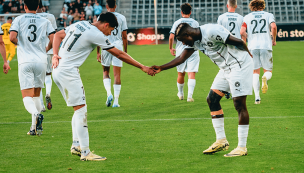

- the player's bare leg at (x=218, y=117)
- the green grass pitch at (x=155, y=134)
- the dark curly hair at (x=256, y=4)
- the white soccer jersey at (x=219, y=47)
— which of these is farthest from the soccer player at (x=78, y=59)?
the dark curly hair at (x=256, y=4)

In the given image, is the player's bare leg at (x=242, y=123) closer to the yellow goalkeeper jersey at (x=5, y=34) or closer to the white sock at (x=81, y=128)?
the white sock at (x=81, y=128)

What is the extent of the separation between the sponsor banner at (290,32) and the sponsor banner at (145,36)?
8.41m

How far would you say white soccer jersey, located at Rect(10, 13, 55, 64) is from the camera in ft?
21.9

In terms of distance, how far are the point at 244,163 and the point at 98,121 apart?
357cm

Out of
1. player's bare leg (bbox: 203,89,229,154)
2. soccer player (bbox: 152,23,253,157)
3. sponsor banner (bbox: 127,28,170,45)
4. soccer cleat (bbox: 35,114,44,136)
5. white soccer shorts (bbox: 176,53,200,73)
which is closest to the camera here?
soccer player (bbox: 152,23,253,157)

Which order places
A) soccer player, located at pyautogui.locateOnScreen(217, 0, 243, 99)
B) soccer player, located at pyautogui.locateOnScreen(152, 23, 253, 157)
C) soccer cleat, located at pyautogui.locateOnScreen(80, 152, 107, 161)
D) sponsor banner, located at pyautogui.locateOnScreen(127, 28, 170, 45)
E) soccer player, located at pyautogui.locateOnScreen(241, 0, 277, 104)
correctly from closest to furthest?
1. soccer player, located at pyautogui.locateOnScreen(152, 23, 253, 157)
2. soccer cleat, located at pyautogui.locateOnScreen(80, 152, 107, 161)
3. soccer player, located at pyautogui.locateOnScreen(241, 0, 277, 104)
4. soccer player, located at pyautogui.locateOnScreen(217, 0, 243, 99)
5. sponsor banner, located at pyautogui.locateOnScreen(127, 28, 170, 45)

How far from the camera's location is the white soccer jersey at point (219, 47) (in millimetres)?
5031

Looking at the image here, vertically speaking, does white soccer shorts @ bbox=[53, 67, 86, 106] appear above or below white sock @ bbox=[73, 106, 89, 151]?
above

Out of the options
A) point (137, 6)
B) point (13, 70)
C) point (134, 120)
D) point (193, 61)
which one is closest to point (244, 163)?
point (134, 120)

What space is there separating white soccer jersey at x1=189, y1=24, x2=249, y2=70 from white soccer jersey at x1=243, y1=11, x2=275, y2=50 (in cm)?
440

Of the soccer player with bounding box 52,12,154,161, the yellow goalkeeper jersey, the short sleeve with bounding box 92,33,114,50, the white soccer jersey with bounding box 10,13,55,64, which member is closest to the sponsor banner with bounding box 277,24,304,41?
the yellow goalkeeper jersey

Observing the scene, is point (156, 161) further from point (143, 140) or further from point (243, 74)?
point (243, 74)

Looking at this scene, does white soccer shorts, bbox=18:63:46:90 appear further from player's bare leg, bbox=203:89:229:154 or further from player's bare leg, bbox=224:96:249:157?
player's bare leg, bbox=224:96:249:157

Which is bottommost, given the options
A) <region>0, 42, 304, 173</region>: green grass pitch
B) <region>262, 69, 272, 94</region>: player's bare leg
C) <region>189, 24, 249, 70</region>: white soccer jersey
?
<region>0, 42, 304, 173</region>: green grass pitch
